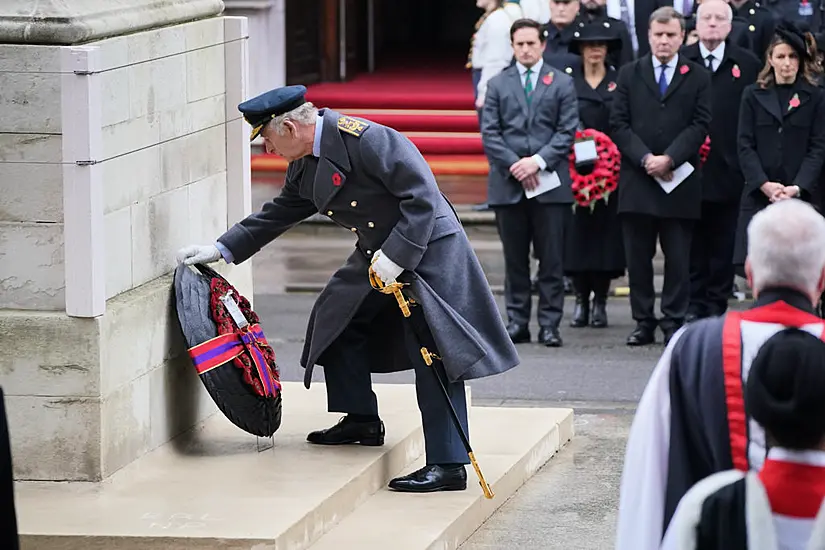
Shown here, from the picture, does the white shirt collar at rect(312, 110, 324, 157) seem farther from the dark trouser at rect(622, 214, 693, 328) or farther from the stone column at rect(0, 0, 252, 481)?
the dark trouser at rect(622, 214, 693, 328)

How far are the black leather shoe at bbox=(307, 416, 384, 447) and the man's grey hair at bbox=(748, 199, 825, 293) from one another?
319 centimetres

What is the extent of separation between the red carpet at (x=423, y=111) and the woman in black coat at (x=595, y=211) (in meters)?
5.04

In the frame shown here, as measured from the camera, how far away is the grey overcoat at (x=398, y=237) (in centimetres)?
640

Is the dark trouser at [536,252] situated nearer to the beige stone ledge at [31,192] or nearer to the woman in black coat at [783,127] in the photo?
the woman in black coat at [783,127]

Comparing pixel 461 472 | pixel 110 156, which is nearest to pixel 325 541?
pixel 461 472

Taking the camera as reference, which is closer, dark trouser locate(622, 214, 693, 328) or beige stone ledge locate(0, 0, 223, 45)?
beige stone ledge locate(0, 0, 223, 45)

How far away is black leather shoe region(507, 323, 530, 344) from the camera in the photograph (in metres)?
10.4

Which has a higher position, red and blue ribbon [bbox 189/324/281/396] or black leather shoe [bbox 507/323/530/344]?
red and blue ribbon [bbox 189/324/281/396]

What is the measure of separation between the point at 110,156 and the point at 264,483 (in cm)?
131

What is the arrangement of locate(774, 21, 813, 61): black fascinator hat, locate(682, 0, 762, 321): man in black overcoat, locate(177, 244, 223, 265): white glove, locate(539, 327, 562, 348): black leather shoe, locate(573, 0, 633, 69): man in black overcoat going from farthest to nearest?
locate(573, 0, 633, 69): man in black overcoat → locate(682, 0, 762, 321): man in black overcoat → locate(539, 327, 562, 348): black leather shoe → locate(774, 21, 813, 61): black fascinator hat → locate(177, 244, 223, 265): white glove

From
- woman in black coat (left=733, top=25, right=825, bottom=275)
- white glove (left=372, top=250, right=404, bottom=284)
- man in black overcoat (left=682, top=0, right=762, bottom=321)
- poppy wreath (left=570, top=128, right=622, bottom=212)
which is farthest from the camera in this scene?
man in black overcoat (left=682, top=0, right=762, bottom=321)

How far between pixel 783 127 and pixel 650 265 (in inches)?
44.4

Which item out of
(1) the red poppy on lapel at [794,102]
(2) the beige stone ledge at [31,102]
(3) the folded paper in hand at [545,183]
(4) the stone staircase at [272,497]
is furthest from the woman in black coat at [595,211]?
(2) the beige stone ledge at [31,102]

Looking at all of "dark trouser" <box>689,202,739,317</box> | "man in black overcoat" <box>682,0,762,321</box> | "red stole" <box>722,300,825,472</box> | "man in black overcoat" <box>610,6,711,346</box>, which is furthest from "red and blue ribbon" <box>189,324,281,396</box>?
"dark trouser" <box>689,202,739,317</box>
